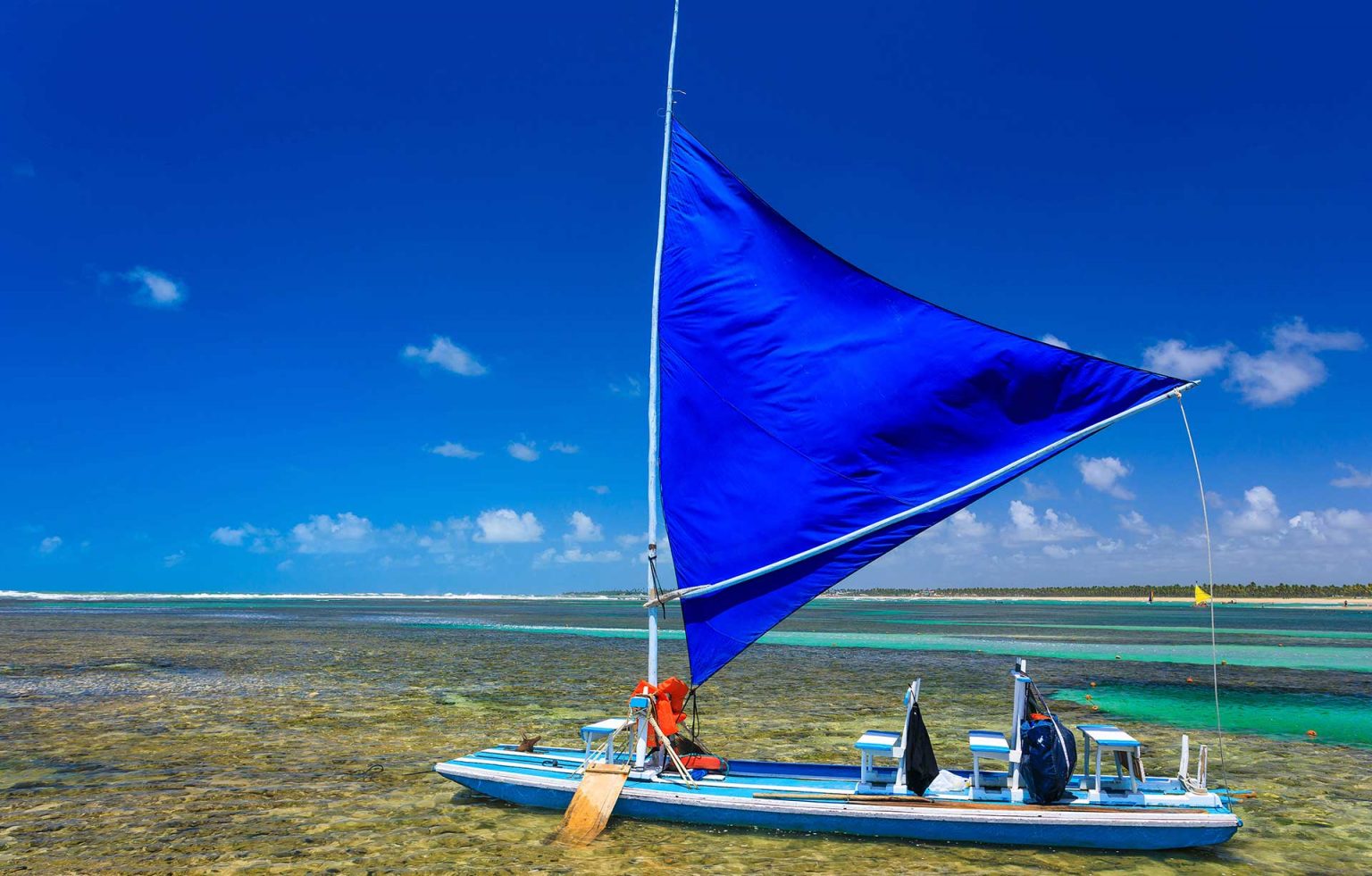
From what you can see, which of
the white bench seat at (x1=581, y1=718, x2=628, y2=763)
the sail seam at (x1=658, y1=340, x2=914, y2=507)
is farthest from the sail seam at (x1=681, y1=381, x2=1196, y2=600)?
the white bench seat at (x1=581, y1=718, x2=628, y2=763)

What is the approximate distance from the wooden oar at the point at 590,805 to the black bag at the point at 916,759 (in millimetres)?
3306

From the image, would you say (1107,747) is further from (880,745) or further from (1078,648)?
(1078,648)

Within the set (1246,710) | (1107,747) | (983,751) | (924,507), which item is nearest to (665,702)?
(983,751)

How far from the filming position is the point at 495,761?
11648mm

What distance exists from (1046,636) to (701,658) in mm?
46426

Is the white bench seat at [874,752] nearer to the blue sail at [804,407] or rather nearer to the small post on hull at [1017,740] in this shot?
the small post on hull at [1017,740]

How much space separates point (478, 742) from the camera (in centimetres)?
1647

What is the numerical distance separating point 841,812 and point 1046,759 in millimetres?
2293

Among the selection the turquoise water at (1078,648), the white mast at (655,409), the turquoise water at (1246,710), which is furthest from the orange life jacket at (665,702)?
the turquoise water at (1078,648)

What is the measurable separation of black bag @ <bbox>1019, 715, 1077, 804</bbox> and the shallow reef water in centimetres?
74

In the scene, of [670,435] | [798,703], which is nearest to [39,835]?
[670,435]

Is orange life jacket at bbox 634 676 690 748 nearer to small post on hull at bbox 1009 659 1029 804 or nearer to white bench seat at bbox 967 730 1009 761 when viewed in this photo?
white bench seat at bbox 967 730 1009 761

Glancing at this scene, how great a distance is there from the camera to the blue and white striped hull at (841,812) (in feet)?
30.5

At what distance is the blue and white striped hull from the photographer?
9.30 meters
